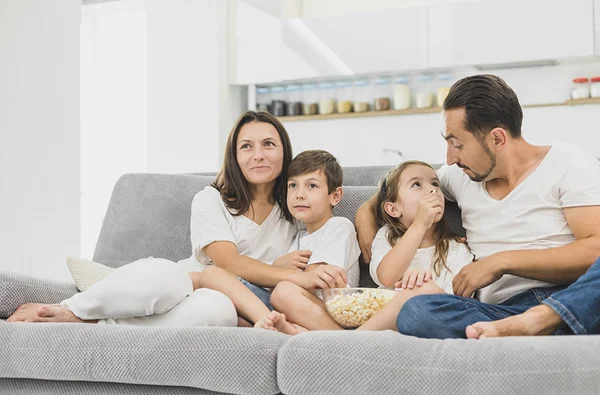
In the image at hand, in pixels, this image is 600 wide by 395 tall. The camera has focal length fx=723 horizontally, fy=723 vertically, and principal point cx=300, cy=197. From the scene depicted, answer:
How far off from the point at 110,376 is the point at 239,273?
614mm

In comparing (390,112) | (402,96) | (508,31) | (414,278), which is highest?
(508,31)

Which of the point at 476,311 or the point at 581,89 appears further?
the point at 581,89

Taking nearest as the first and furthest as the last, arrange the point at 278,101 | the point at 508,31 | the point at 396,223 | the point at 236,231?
the point at 396,223
the point at 236,231
the point at 508,31
the point at 278,101

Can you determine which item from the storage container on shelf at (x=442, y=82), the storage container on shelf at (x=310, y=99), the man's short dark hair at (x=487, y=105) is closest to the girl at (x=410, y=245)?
the man's short dark hair at (x=487, y=105)

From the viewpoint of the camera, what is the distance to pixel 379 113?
15.9ft

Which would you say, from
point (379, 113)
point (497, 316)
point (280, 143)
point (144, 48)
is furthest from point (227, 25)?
point (497, 316)

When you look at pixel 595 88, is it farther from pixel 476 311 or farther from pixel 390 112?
pixel 476 311

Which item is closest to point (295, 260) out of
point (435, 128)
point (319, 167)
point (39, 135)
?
point (319, 167)

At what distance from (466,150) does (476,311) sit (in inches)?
18.6

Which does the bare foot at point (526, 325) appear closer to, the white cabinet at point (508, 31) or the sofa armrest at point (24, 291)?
the sofa armrest at point (24, 291)

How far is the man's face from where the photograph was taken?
1821 millimetres

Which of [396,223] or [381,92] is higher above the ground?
[381,92]

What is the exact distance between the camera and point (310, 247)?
2039 mm

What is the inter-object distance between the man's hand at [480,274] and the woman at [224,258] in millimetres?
377
